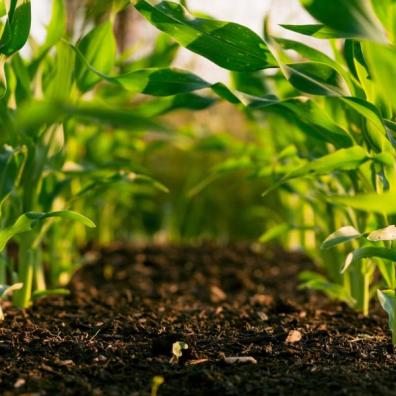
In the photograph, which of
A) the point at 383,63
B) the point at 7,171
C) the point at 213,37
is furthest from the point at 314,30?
the point at 7,171

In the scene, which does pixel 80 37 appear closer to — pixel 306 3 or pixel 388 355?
pixel 306 3

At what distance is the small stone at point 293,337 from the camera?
1.87m

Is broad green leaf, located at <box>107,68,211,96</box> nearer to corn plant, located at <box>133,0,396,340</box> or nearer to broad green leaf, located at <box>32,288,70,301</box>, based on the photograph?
corn plant, located at <box>133,0,396,340</box>

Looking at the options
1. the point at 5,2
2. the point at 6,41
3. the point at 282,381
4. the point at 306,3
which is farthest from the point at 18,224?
the point at 306,3

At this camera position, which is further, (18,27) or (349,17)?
(18,27)

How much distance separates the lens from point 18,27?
6.21ft

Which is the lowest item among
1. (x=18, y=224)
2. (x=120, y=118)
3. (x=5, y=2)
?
(x=18, y=224)

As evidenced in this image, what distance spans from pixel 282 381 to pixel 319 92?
0.83 meters

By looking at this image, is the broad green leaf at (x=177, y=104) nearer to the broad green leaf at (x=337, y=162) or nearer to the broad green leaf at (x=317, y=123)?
the broad green leaf at (x=317, y=123)

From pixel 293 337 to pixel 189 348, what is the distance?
0.34 m

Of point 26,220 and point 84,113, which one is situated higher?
point 84,113

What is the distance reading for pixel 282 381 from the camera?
155cm

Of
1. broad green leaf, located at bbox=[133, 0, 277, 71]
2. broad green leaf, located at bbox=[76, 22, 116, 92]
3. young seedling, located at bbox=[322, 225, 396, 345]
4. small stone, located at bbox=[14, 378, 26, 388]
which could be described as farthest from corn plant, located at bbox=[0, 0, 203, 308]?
young seedling, located at bbox=[322, 225, 396, 345]

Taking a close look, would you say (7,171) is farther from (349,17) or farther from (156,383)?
(349,17)
